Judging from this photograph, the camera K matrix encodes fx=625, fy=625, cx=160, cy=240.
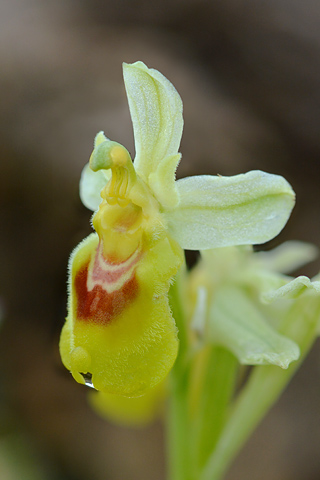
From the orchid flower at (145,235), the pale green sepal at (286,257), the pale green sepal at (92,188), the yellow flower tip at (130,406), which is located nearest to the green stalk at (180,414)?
the orchid flower at (145,235)

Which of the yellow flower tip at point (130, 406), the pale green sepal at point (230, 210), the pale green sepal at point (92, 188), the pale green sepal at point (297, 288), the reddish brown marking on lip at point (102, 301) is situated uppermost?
the pale green sepal at point (230, 210)

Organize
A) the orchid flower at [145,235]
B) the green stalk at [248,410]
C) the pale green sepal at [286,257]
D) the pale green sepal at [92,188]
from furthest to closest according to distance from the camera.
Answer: the pale green sepal at [286,257]
the green stalk at [248,410]
the pale green sepal at [92,188]
the orchid flower at [145,235]

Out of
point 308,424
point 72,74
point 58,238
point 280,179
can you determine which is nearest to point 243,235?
point 280,179

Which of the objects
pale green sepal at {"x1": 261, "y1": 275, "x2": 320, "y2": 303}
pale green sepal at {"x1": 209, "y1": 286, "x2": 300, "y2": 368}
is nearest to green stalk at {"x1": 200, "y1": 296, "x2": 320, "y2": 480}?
pale green sepal at {"x1": 209, "y1": 286, "x2": 300, "y2": 368}

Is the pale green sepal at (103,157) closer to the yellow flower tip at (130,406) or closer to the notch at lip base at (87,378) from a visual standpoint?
the notch at lip base at (87,378)

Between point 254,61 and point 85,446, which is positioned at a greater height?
point 254,61

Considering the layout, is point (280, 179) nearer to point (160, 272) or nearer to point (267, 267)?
point (160, 272)
